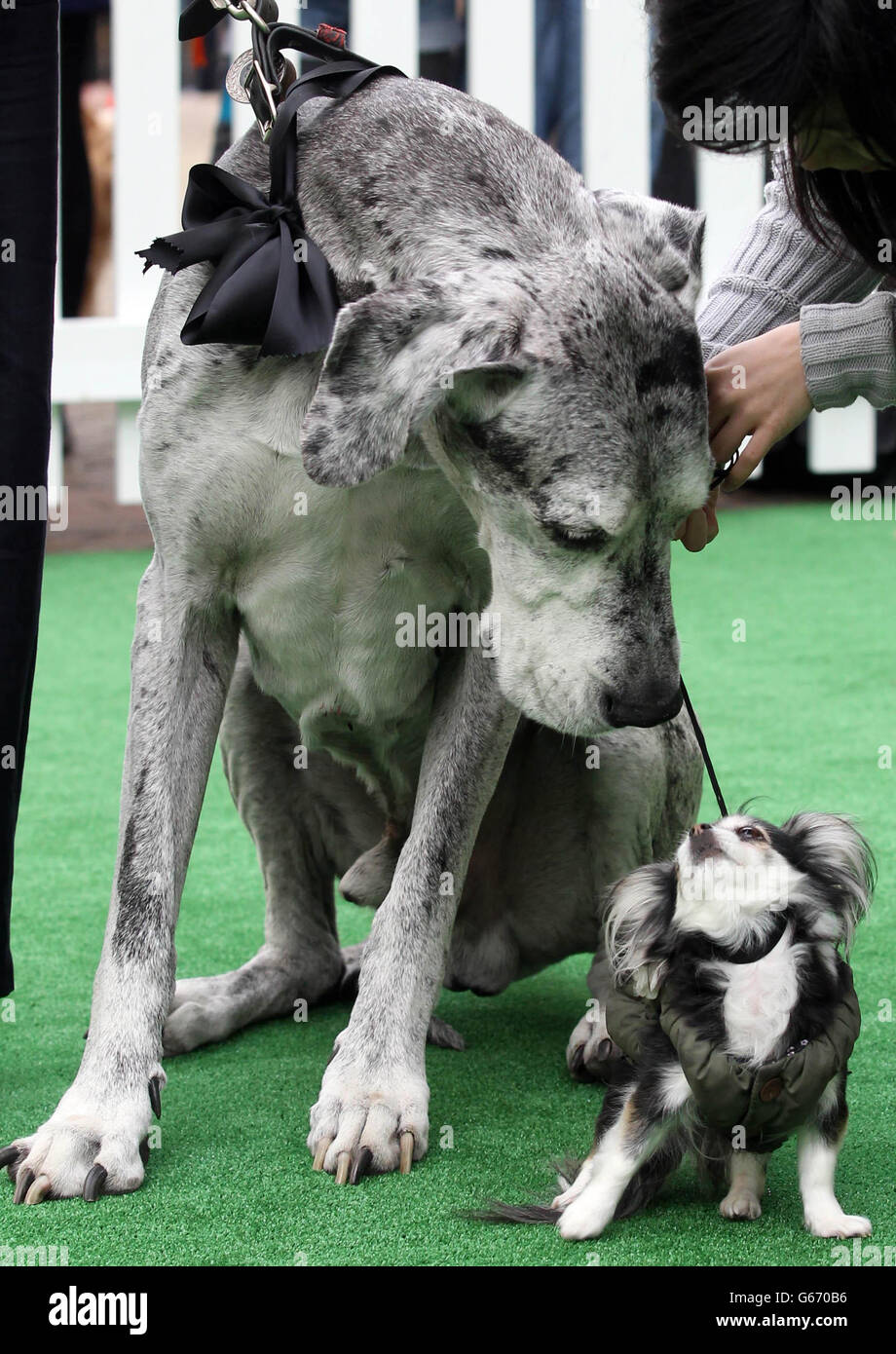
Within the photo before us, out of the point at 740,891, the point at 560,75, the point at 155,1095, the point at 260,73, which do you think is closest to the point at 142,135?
the point at 560,75

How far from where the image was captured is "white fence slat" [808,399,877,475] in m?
7.81

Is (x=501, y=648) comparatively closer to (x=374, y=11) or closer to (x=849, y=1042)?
(x=849, y=1042)

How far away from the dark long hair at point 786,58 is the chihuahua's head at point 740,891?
86 cm

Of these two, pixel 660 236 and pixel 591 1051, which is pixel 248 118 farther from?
pixel 591 1051

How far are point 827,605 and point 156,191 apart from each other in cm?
333

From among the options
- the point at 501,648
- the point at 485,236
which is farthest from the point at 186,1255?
the point at 485,236

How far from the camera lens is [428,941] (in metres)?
2.56

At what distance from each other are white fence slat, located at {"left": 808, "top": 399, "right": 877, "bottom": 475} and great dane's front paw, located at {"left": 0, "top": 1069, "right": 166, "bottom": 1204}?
614 cm

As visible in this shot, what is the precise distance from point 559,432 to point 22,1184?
1.19m

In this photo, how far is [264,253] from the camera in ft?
7.66

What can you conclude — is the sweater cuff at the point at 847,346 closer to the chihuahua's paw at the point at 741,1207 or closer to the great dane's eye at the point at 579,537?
the great dane's eye at the point at 579,537

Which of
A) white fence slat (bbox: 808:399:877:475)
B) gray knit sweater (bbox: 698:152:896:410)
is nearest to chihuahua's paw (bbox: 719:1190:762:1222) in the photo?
gray knit sweater (bbox: 698:152:896:410)

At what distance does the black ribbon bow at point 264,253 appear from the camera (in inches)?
90.0

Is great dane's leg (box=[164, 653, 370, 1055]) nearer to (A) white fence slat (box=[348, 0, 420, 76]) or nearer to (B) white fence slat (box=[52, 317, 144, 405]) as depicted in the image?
(B) white fence slat (box=[52, 317, 144, 405])
